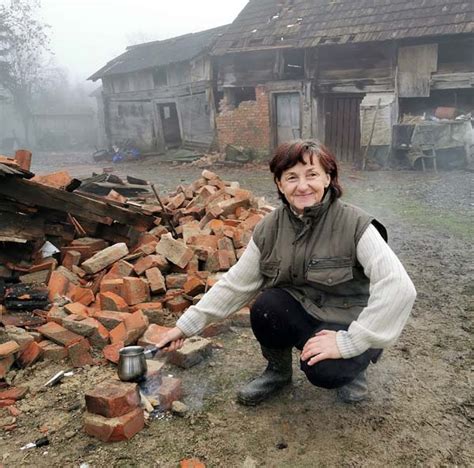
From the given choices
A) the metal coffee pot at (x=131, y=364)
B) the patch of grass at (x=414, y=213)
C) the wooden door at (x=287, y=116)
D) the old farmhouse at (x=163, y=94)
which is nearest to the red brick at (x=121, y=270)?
the metal coffee pot at (x=131, y=364)

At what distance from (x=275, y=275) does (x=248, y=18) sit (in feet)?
50.1

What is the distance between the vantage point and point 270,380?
8.20ft

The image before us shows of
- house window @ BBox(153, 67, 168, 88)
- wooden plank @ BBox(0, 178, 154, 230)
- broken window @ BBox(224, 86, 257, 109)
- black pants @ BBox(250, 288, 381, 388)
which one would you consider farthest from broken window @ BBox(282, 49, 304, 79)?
black pants @ BBox(250, 288, 381, 388)

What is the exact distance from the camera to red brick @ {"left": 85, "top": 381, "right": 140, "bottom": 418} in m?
2.19

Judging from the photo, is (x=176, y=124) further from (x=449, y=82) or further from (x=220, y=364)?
(x=220, y=364)

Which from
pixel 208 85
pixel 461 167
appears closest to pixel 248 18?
pixel 208 85

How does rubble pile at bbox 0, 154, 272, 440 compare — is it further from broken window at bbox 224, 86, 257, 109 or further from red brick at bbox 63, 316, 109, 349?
broken window at bbox 224, 86, 257, 109

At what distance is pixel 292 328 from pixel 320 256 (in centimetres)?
42

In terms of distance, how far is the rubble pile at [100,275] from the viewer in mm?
2932

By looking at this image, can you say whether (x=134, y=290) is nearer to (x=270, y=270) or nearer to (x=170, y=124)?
(x=270, y=270)

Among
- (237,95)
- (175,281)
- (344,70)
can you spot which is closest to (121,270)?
(175,281)

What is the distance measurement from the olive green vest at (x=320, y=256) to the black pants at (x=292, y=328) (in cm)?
5

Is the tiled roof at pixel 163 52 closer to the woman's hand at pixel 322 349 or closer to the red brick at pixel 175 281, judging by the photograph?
the red brick at pixel 175 281

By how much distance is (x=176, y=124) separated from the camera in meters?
20.2
